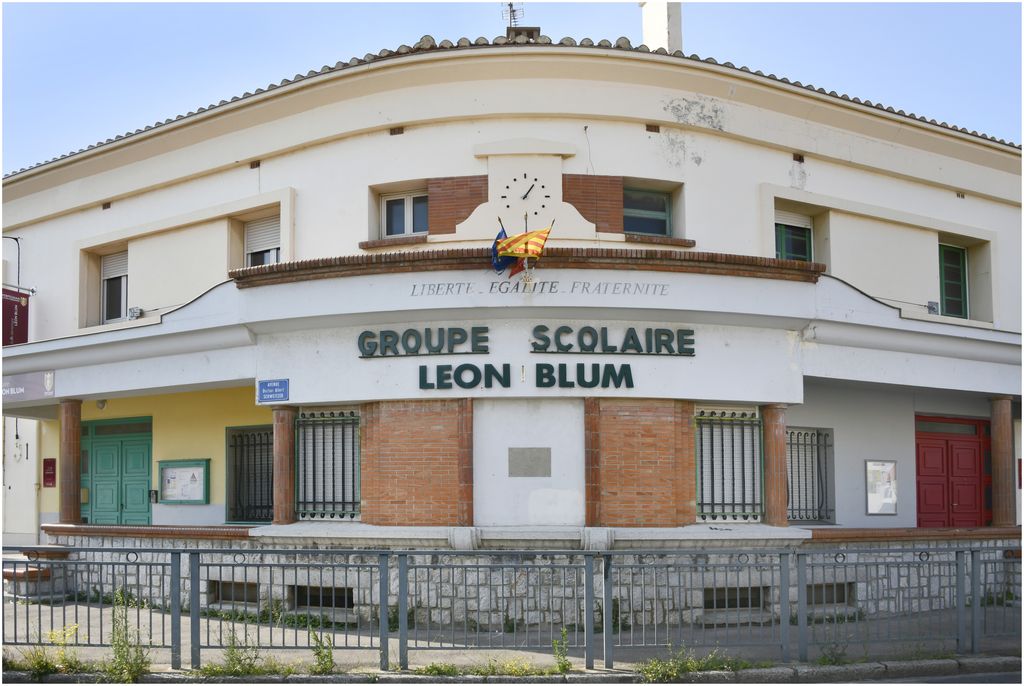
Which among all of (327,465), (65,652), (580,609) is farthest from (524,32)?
(65,652)

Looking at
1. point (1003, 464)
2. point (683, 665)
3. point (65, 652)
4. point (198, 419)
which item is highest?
point (198, 419)

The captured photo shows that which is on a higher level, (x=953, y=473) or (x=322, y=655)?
(x=953, y=473)

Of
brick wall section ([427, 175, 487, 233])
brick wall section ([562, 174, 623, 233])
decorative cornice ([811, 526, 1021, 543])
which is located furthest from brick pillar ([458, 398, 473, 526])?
decorative cornice ([811, 526, 1021, 543])

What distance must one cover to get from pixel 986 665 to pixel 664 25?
1165 centimetres

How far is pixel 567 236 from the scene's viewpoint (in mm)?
12875

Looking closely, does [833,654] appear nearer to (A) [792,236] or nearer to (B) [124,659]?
(B) [124,659]

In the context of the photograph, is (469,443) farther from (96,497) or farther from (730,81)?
(96,497)

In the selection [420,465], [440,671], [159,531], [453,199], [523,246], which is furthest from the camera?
[159,531]

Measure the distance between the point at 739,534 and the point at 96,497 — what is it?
39.1 feet

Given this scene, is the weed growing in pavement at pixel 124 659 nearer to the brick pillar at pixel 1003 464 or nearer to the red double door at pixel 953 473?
the red double door at pixel 953 473

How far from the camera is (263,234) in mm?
15117

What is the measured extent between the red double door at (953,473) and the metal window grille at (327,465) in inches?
384

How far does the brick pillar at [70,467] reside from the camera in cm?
1527

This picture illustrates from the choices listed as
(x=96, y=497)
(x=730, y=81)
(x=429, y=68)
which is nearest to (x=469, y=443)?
(x=429, y=68)
